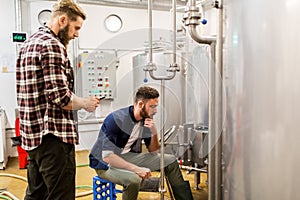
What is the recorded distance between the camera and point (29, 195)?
1492 millimetres

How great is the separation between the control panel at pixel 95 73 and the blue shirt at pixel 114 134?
1869mm

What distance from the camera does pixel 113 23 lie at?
4.11 m

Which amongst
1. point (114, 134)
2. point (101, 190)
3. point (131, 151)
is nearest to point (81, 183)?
point (101, 190)

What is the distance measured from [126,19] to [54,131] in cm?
312

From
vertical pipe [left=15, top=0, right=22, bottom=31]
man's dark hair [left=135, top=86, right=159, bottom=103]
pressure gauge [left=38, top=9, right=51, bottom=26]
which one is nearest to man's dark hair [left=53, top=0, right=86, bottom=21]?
man's dark hair [left=135, top=86, right=159, bottom=103]

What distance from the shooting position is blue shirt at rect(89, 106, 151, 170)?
5.71ft

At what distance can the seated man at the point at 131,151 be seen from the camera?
1.70 m

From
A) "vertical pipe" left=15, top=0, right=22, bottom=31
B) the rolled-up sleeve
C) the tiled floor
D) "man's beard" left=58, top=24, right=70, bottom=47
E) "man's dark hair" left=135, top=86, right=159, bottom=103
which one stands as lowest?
the tiled floor

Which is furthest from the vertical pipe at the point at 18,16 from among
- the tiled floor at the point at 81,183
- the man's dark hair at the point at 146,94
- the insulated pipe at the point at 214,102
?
the insulated pipe at the point at 214,102

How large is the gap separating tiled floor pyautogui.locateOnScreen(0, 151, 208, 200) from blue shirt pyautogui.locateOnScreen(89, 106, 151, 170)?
25.5 inches

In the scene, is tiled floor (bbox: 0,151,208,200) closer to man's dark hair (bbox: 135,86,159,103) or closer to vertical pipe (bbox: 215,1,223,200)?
man's dark hair (bbox: 135,86,159,103)

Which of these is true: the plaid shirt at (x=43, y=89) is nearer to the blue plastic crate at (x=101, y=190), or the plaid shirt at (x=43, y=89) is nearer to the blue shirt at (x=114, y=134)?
the blue shirt at (x=114, y=134)

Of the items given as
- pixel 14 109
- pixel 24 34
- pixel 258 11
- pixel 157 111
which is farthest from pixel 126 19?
pixel 258 11

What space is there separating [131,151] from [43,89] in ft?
2.63
